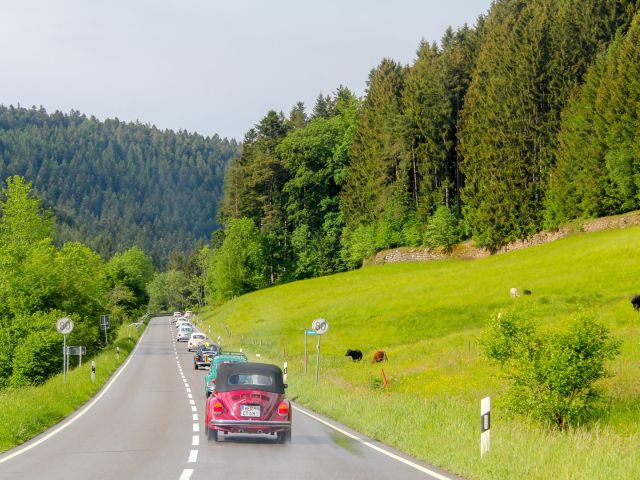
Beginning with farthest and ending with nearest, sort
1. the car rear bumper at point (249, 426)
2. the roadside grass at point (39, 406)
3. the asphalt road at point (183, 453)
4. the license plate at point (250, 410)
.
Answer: the roadside grass at point (39, 406) → the license plate at point (250, 410) → the car rear bumper at point (249, 426) → the asphalt road at point (183, 453)

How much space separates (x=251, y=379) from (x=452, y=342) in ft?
85.5

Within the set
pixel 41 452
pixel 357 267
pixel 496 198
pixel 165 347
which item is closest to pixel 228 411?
pixel 41 452

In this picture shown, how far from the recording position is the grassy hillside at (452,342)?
1344cm

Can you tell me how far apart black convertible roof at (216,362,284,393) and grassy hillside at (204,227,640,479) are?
2.50 meters

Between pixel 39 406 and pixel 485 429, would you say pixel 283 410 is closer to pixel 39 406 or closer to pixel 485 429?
pixel 485 429

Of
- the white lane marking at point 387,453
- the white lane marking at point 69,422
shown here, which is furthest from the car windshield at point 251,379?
the white lane marking at point 69,422

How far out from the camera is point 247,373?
18.4 m

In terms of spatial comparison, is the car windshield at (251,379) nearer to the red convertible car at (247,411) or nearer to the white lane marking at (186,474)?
the red convertible car at (247,411)

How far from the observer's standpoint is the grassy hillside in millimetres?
13438

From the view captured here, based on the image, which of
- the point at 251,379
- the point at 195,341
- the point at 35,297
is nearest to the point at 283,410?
the point at 251,379

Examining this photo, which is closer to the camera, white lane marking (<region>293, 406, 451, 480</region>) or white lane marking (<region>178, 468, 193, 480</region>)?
white lane marking (<region>178, 468, 193, 480</region>)

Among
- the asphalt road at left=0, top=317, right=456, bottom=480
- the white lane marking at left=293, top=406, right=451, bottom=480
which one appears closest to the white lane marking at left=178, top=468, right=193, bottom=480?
the asphalt road at left=0, top=317, right=456, bottom=480

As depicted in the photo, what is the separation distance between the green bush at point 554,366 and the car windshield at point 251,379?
7469 mm

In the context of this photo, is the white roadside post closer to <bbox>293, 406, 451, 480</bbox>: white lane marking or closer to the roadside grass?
<bbox>293, 406, 451, 480</bbox>: white lane marking
